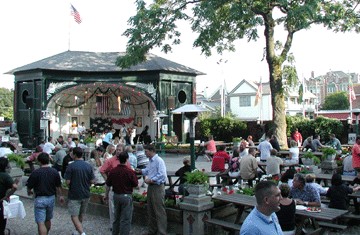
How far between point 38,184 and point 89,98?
22.3m

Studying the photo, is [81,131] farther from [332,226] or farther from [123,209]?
[332,226]

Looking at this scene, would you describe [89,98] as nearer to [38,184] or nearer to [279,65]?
[279,65]

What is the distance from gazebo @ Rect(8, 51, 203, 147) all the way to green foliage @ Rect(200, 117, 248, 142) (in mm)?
2295

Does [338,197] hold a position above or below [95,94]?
below

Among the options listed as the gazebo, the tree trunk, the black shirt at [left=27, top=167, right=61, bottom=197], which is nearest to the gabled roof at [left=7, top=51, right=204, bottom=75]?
the gazebo

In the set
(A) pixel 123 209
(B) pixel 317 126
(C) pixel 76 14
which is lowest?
(A) pixel 123 209

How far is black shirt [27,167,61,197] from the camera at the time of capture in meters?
6.66

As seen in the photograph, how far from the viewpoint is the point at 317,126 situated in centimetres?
2572

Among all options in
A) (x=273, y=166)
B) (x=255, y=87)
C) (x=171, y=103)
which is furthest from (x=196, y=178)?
(x=255, y=87)

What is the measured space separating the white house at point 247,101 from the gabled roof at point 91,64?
2716cm

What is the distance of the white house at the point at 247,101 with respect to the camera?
53.9m

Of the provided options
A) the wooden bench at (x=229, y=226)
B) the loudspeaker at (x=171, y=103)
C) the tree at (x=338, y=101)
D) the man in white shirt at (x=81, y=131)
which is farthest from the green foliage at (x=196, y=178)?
the tree at (x=338, y=101)

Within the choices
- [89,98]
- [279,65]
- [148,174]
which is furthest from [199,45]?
[148,174]

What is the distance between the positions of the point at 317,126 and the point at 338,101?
4695 cm
